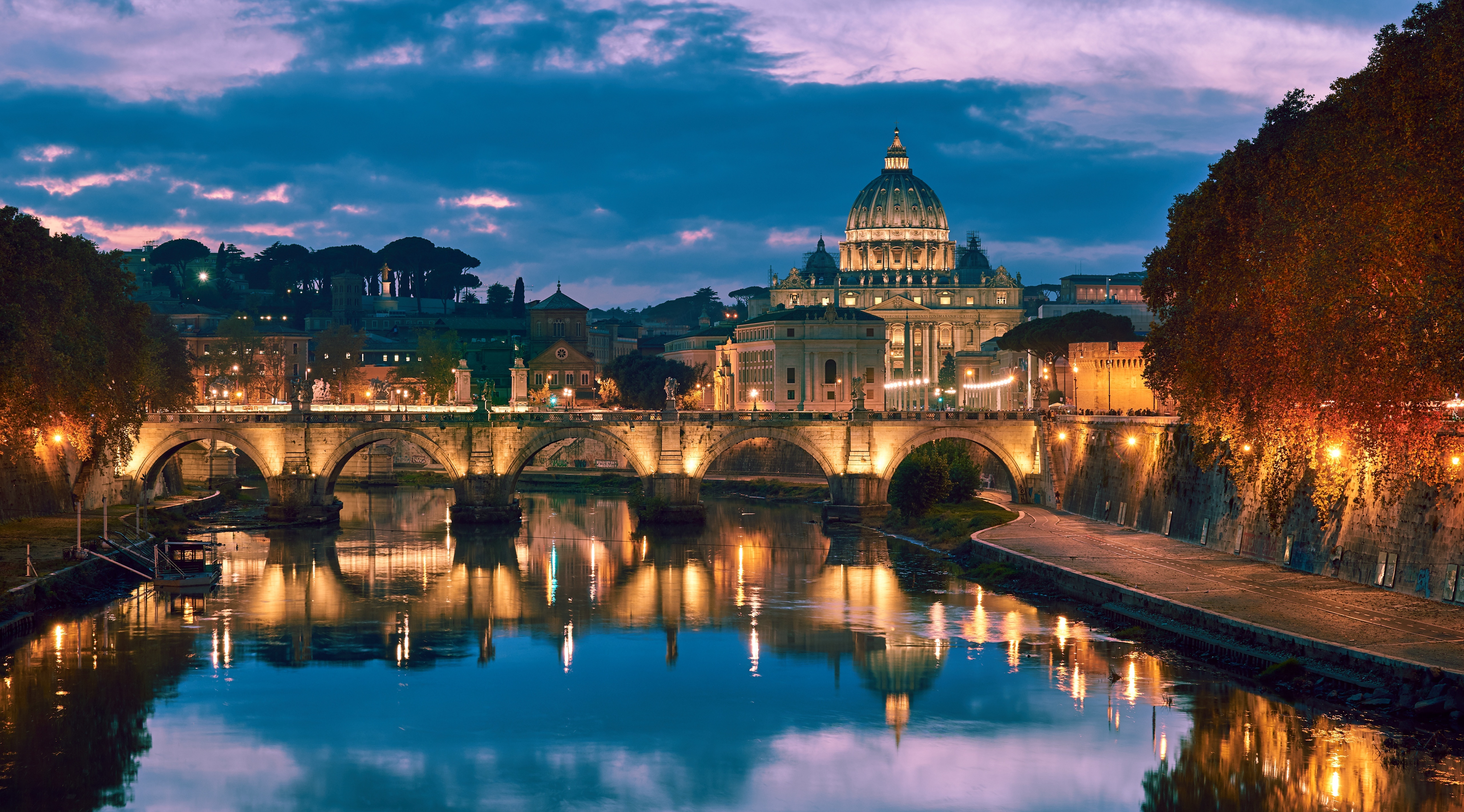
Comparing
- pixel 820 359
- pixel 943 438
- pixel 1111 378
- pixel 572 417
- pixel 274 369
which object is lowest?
pixel 943 438

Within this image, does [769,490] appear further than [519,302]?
No

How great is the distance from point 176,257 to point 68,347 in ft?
486

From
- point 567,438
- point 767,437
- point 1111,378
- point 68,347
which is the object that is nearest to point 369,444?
point 567,438

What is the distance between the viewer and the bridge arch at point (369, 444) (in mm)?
70562

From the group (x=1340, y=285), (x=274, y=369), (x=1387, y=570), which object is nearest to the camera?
(x=1340, y=285)

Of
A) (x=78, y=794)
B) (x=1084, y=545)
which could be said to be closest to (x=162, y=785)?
(x=78, y=794)

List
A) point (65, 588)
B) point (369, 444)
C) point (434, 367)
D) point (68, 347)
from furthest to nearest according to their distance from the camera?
point (434, 367)
point (369, 444)
point (68, 347)
point (65, 588)

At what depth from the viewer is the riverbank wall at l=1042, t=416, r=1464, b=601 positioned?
34.4 metres

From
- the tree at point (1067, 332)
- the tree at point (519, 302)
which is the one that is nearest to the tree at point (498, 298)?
the tree at point (519, 302)

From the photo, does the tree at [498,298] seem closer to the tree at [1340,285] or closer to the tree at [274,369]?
the tree at [274,369]

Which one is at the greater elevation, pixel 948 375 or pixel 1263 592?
pixel 948 375

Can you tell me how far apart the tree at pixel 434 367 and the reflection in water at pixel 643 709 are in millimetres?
67080

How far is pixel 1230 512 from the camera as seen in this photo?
149ft

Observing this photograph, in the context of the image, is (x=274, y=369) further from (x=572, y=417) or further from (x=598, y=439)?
(x=598, y=439)
